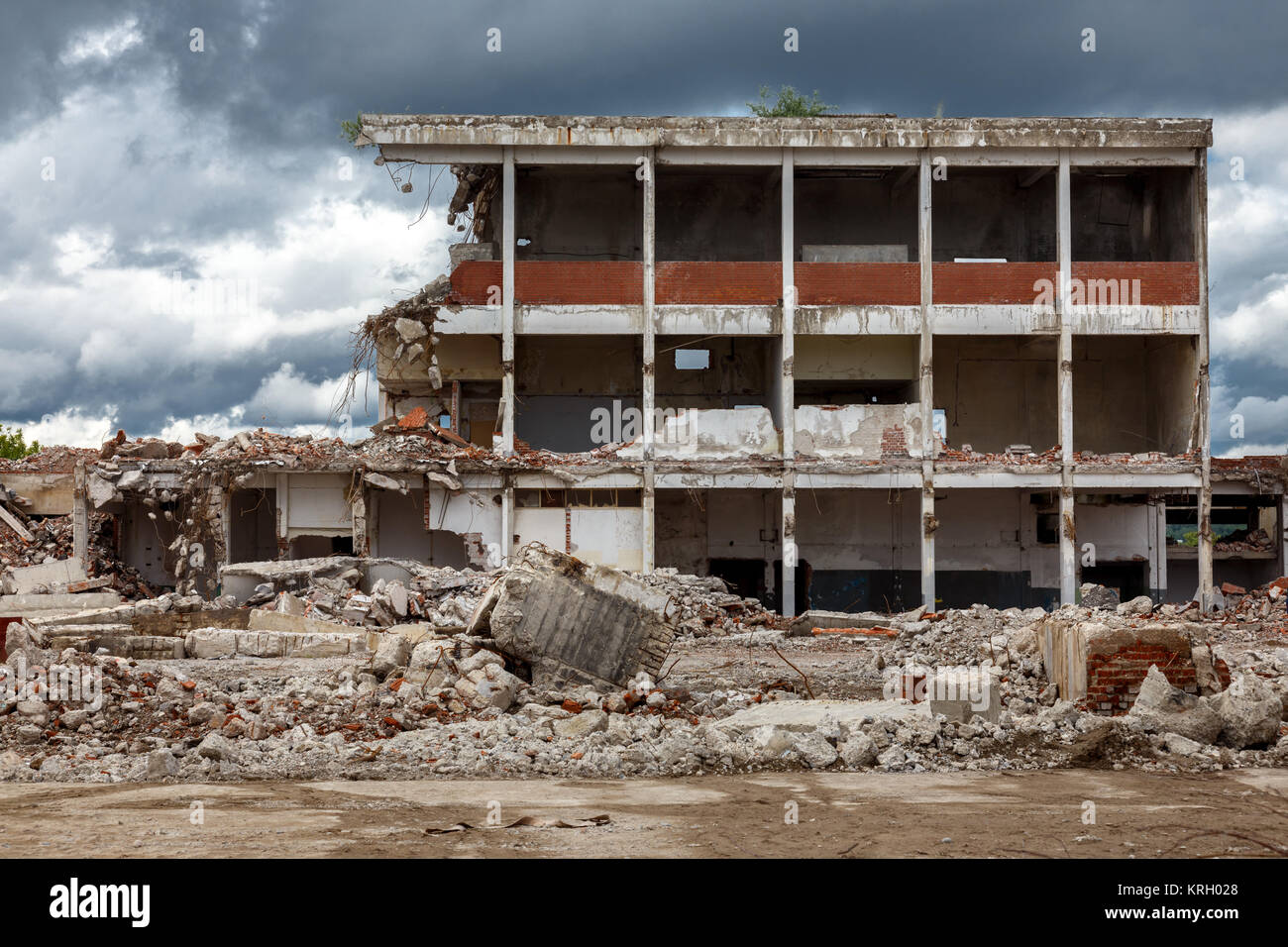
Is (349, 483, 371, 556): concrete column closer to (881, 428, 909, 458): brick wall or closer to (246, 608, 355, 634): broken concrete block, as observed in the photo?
(246, 608, 355, 634): broken concrete block

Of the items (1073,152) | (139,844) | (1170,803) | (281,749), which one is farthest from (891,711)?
(1073,152)

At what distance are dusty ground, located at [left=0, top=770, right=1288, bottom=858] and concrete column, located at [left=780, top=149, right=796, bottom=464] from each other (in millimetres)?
17489

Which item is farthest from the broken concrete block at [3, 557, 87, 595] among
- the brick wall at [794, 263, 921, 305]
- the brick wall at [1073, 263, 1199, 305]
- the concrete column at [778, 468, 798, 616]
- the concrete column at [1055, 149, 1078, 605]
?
the brick wall at [1073, 263, 1199, 305]

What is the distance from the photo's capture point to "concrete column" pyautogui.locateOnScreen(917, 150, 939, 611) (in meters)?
25.5

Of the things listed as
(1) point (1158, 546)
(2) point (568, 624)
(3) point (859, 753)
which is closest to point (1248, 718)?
(3) point (859, 753)

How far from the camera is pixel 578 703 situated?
34.4 feet

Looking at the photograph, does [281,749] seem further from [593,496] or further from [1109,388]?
Answer: [1109,388]

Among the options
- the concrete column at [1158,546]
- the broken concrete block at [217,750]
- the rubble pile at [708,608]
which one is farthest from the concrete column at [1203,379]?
the broken concrete block at [217,750]

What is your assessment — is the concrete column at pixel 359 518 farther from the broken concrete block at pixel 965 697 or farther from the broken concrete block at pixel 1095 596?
the broken concrete block at pixel 965 697

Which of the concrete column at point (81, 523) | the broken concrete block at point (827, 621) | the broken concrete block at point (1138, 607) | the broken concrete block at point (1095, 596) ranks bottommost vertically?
the broken concrete block at point (827, 621)

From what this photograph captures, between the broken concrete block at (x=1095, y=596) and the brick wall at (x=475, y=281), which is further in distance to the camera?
the brick wall at (x=475, y=281)

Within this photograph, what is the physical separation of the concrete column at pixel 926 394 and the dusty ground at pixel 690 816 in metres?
17.6

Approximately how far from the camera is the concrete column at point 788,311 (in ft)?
83.4
